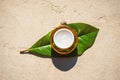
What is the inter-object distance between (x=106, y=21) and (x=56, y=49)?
36 cm

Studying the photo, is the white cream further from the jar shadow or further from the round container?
the jar shadow

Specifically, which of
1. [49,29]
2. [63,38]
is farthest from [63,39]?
[49,29]

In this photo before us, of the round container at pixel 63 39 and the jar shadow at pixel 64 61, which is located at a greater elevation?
the round container at pixel 63 39

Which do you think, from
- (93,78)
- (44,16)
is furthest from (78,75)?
(44,16)

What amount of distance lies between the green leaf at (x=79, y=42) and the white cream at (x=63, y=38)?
0.24 feet

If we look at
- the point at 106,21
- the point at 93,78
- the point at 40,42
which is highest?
the point at 106,21

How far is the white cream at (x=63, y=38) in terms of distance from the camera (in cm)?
141

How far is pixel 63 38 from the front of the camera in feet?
4.65

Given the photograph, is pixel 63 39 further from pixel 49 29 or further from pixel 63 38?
pixel 49 29

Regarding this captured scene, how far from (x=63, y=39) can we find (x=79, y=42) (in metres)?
0.10

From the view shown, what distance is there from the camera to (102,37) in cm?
152

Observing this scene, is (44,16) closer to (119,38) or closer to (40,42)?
(40,42)

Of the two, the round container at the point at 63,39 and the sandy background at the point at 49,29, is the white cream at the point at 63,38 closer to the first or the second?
the round container at the point at 63,39

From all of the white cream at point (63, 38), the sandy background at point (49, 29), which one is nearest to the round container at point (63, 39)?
the white cream at point (63, 38)
